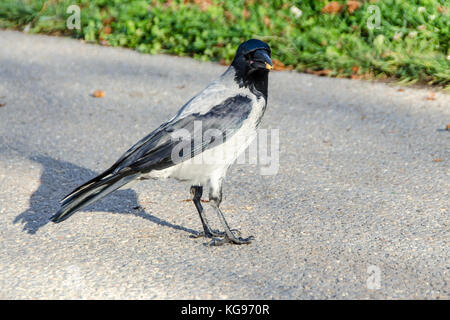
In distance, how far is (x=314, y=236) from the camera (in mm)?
3912

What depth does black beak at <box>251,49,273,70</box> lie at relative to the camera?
378 cm

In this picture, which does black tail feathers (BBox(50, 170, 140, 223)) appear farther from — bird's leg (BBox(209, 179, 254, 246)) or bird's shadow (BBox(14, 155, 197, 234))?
bird's shadow (BBox(14, 155, 197, 234))

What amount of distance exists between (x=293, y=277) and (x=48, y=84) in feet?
15.9

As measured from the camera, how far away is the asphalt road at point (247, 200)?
3389 millimetres

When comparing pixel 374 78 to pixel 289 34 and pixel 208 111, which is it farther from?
pixel 208 111

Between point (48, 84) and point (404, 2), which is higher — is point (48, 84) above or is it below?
below

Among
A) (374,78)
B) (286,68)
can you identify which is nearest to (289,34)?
(286,68)

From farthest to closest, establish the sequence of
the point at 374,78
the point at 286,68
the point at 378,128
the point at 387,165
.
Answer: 1. the point at 286,68
2. the point at 374,78
3. the point at 378,128
4. the point at 387,165

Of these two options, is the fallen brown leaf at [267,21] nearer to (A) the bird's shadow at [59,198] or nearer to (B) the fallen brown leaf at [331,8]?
(B) the fallen brown leaf at [331,8]

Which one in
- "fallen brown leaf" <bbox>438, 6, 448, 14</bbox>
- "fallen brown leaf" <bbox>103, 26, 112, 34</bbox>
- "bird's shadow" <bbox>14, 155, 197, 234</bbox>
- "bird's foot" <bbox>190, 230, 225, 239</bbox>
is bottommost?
"bird's shadow" <bbox>14, 155, 197, 234</bbox>

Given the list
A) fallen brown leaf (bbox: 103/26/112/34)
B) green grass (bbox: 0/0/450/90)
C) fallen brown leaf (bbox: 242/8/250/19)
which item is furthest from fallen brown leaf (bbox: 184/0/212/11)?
fallen brown leaf (bbox: 103/26/112/34)

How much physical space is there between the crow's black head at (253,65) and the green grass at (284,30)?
3.34 metres

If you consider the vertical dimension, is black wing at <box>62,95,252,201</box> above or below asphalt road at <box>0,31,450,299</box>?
above
